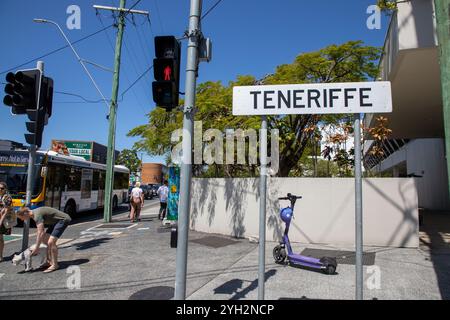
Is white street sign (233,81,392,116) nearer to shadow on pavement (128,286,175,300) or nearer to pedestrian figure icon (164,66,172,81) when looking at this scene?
pedestrian figure icon (164,66,172,81)

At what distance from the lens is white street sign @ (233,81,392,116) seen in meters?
3.27

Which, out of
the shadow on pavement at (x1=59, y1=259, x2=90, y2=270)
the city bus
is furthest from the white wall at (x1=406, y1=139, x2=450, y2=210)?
the city bus

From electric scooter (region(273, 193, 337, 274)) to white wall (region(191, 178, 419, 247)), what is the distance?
2.45 meters

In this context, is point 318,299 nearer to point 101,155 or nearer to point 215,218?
point 215,218

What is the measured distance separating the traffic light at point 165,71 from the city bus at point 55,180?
9.17m

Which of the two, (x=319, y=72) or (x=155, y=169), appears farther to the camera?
(x=155, y=169)

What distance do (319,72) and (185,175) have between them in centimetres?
866

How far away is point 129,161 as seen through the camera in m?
76.2

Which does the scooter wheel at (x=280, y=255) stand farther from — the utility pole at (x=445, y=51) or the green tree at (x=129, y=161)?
the green tree at (x=129, y=161)

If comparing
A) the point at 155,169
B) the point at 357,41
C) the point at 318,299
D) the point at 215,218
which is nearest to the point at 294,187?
the point at 215,218

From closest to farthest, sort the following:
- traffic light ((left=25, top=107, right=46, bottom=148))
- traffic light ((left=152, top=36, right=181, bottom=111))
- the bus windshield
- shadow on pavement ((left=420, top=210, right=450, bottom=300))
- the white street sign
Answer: the white street sign
traffic light ((left=152, top=36, right=181, bottom=111))
shadow on pavement ((left=420, top=210, right=450, bottom=300))
traffic light ((left=25, top=107, right=46, bottom=148))
the bus windshield

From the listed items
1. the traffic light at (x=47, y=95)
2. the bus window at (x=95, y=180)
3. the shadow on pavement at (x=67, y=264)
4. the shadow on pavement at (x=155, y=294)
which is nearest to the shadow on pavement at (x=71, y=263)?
the shadow on pavement at (x=67, y=264)

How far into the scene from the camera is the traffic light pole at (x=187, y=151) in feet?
12.7

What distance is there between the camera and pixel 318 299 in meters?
4.64
